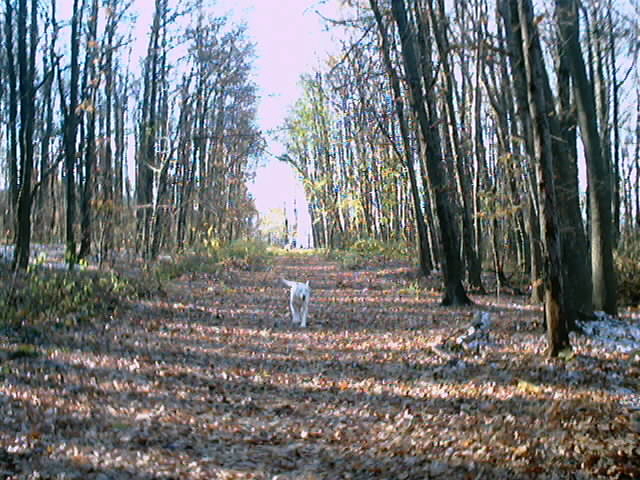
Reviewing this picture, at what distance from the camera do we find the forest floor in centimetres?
509

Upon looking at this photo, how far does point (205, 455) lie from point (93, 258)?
13913 mm

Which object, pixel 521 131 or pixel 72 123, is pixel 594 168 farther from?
pixel 72 123

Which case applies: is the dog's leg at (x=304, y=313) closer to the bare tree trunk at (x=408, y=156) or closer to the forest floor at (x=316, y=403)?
the forest floor at (x=316, y=403)

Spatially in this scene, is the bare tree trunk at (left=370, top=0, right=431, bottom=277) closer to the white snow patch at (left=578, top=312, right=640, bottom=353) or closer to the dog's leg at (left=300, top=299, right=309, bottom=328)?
the dog's leg at (left=300, top=299, right=309, bottom=328)

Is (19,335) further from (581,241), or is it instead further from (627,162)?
(627,162)

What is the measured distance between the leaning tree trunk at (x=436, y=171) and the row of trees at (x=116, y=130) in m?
7.46

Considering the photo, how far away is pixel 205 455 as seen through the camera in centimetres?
548

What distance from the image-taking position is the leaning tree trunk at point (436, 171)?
13.6 meters

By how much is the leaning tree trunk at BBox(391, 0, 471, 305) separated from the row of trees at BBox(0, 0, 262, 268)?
7457mm

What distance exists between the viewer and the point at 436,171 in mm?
13867

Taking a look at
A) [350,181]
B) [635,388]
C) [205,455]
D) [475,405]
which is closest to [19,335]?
[205,455]

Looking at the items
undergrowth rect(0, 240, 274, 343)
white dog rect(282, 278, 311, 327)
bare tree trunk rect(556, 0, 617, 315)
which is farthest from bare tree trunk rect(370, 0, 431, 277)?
undergrowth rect(0, 240, 274, 343)

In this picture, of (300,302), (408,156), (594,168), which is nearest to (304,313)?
(300,302)

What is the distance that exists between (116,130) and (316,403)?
2050cm
